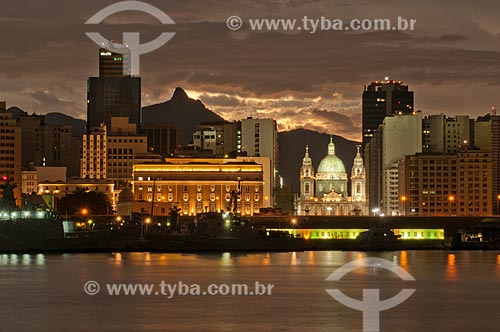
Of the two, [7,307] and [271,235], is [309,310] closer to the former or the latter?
[7,307]

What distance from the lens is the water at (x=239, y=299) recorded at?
7200 centimetres

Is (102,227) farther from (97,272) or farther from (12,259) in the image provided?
(97,272)

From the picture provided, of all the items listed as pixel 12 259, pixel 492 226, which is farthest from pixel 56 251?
pixel 492 226

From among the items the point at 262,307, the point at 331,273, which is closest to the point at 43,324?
the point at 262,307

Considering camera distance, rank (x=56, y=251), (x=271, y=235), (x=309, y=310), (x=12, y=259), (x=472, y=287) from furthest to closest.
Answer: (x=271, y=235), (x=56, y=251), (x=12, y=259), (x=472, y=287), (x=309, y=310)

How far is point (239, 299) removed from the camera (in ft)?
278

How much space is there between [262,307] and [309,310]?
3.04 meters

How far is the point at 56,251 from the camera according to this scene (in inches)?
6112

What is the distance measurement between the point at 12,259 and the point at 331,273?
38573 mm

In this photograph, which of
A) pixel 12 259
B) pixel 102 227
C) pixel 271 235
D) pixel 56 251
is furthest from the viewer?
pixel 102 227

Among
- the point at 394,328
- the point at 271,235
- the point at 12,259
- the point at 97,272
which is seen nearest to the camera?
the point at 394,328

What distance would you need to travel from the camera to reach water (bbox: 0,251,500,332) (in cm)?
7200

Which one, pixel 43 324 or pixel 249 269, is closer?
pixel 43 324

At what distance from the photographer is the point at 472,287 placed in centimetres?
9694
